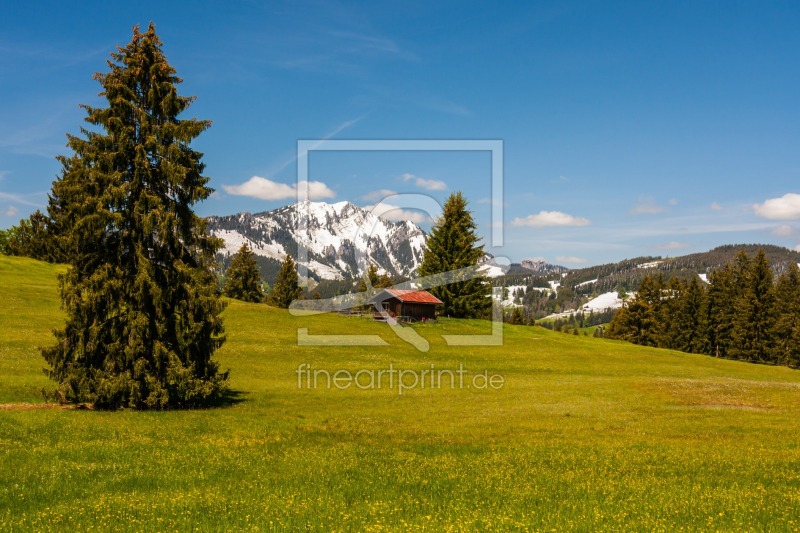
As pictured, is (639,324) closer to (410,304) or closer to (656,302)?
(656,302)

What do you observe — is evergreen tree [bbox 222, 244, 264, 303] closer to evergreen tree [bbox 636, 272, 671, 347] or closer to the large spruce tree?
evergreen tree [bbox 636, 272, 671, 347]

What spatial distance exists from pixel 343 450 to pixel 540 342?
45917 mm

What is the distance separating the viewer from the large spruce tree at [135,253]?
79.7 ft

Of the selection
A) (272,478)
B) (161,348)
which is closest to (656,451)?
(272,478)

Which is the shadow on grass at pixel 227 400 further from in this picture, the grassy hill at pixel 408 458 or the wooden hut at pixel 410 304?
the wooden hut at pixel 410 304

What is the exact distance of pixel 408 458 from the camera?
1711cm

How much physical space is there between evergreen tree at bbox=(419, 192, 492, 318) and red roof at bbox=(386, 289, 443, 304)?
825 centimetres

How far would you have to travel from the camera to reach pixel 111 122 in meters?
24.6

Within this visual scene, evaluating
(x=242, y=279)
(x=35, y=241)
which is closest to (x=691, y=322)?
(x=242, y=279)

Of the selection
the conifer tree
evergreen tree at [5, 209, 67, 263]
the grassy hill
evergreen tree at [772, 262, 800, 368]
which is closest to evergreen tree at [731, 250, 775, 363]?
evergreen tree at [772, 262, 800, 368]

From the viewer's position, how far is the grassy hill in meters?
10.9

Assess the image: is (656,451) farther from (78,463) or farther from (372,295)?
(372,295)

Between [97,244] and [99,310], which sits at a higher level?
[97,244]

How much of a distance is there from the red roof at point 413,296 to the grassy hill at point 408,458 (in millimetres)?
36173
